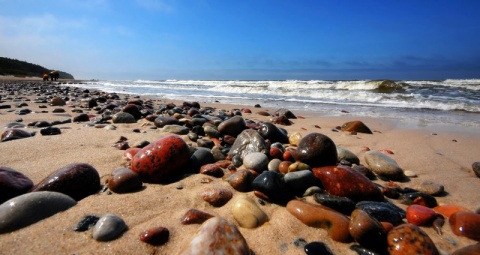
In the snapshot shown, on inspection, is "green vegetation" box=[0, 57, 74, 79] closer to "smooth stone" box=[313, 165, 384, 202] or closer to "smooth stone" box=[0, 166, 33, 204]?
"smooth stone" box=[0, 166, 33, 204]

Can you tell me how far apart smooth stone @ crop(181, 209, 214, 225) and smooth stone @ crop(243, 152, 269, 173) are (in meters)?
0.79

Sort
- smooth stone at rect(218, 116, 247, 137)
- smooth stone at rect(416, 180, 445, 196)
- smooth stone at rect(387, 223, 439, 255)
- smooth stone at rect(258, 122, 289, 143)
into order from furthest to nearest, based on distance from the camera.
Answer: smooth stone at rect(218, 116, 247, 137)
smooth stone at rect(258, 122, 289, 143)
smooth stone at rect(416, 180, 445, 196)
smooth stone at rect(387, 223, 439, 255)

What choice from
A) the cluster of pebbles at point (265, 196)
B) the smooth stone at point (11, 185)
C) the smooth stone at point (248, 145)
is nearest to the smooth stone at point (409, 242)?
the cluster of pebbles at point (265, 196)

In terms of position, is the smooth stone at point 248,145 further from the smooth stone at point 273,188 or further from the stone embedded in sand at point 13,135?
the stone embedded in sand at point 13,135

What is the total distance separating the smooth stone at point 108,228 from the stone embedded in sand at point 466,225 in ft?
6.53

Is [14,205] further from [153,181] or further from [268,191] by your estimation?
[268,191]

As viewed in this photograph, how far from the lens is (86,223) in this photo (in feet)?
4.86

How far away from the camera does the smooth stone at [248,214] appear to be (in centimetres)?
160

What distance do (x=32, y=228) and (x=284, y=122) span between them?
428 cm

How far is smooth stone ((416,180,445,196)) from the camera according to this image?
211 cm

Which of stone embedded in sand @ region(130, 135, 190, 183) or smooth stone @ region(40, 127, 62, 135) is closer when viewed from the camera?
stone embedded in sand @ region(130, 135, 190, 183)

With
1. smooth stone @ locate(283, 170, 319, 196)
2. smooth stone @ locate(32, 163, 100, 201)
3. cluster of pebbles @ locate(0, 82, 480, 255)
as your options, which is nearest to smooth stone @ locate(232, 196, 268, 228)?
cluster of pebbles @ locate(0, 82, 480, 255)

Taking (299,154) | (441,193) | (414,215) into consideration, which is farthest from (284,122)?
(414,215)

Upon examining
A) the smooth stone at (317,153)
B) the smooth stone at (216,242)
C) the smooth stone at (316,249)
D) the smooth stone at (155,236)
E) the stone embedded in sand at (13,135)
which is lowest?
the smooth stone at (316,249)
